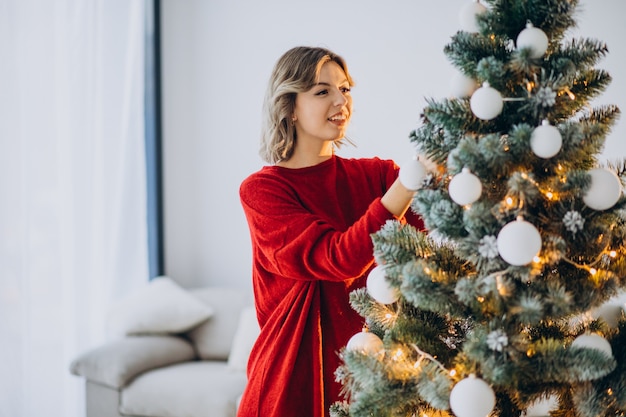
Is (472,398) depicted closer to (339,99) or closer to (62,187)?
(339,99)

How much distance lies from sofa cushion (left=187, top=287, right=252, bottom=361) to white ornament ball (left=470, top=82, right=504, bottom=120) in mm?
2754

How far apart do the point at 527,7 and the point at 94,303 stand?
2904mm

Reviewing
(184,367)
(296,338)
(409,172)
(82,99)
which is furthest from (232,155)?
(409,172)

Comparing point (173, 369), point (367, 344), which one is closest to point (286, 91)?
point (367, 344)

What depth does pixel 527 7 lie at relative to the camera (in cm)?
100

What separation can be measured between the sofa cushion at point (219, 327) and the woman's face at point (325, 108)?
2.23 m

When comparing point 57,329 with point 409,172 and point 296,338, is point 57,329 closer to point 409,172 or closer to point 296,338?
point 296,338

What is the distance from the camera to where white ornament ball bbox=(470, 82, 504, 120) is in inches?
38.1

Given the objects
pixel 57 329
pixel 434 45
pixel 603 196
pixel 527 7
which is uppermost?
pixel 434 45

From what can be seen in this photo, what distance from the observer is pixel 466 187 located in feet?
3.14

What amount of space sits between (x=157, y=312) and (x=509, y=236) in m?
2.78

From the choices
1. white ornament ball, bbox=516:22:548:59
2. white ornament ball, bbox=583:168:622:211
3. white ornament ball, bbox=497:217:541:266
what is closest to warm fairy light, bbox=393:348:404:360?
white ornament ball, bbox=497:217:541:266

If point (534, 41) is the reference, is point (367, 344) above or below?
below

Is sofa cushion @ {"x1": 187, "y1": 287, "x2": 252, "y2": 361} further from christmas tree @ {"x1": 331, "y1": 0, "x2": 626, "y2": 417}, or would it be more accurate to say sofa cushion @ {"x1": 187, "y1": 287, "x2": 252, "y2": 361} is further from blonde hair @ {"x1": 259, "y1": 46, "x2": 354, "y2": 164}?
christmas tree @ {"x1": 331, "y1": 0, "x2": 626, "y2": 417}
